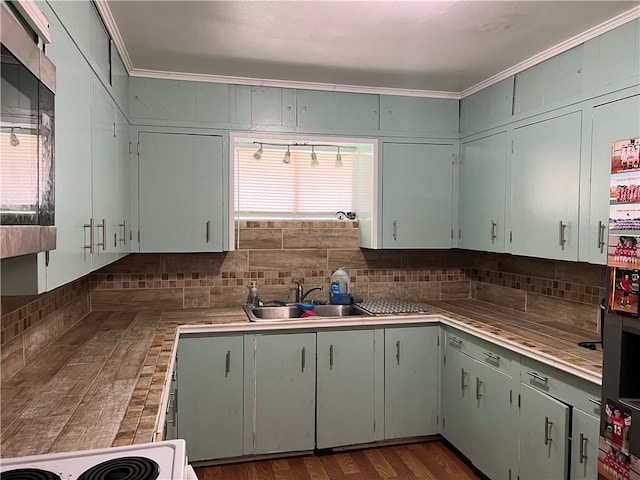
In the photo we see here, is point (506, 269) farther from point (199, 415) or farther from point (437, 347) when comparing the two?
point (199, 415)

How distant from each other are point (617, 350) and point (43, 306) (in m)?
2.40

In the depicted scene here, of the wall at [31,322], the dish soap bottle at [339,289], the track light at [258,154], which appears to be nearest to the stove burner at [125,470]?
the wall at [31,322]

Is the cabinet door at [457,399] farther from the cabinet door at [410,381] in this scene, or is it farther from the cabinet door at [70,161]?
the cabinet door at [70,161]

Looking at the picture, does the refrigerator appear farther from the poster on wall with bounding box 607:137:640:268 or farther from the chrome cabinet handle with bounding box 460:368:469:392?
the chrome cabinet handle with bounding box 460:368:469:392

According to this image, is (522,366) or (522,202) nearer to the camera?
(522,366)

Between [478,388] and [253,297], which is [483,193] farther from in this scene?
[253,297]

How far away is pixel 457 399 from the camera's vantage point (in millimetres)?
3135

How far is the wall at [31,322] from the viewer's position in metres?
1.90

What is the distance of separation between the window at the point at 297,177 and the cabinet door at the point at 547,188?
41.3 inches

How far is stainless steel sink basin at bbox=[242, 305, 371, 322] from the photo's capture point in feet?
11.4

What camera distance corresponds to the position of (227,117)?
329cm

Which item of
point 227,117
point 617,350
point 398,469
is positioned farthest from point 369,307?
point 617,350

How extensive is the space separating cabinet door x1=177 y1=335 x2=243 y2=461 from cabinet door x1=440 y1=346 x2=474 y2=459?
1.34 meters

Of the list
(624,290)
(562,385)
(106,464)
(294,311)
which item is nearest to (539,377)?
(562,385)
